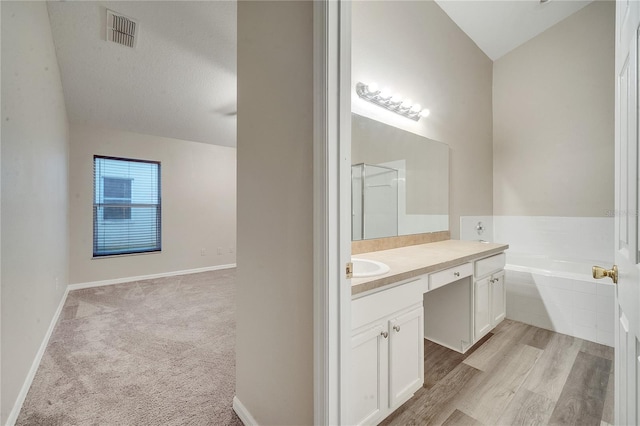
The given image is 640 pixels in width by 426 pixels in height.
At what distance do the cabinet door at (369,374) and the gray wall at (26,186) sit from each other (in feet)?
5.65

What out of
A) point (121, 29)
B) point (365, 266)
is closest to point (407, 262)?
point (365, 266)

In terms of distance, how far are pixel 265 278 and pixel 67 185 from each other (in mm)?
4140

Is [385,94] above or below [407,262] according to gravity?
above

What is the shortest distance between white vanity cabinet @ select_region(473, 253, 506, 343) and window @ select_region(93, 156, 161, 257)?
188 inches

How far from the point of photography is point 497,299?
2.35 meters

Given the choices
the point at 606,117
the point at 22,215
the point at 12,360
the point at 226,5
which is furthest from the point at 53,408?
the point at 606,117

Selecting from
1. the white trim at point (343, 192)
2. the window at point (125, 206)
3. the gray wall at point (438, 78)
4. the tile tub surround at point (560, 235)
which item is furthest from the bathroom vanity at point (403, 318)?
the window at point (125, 206)

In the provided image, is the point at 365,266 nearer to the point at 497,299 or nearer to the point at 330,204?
the point at 330,204

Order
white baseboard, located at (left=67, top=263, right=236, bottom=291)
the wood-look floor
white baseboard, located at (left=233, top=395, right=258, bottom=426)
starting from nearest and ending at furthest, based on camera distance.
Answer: white baseboard, located at (left=233, top=395, right=258, bottom=426), the wood-look floor, white baseboard, located at (left=67, top=263, right=236, bottom=291)

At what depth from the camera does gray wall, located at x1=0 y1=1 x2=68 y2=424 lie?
1389 mm

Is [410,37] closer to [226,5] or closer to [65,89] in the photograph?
[226,5]

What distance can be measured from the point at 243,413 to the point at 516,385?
170cm

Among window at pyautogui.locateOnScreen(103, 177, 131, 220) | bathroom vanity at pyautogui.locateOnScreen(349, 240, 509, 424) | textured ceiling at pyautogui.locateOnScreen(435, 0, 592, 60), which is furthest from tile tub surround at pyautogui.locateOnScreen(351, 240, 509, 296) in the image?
window at pyautogui.locateOnScreen(103, 177, 131, 220)

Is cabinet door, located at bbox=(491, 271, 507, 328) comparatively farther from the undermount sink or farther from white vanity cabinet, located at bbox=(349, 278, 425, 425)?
the undermount sink
